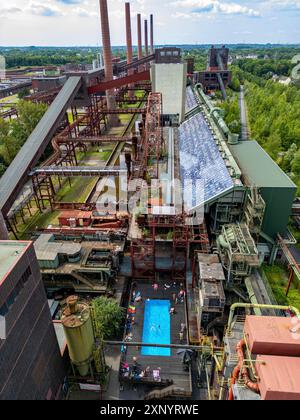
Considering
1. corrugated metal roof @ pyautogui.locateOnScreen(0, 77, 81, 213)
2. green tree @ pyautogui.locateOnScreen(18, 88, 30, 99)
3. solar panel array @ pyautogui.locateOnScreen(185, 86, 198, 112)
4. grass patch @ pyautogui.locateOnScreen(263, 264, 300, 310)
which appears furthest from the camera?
green tree @ pyautogui.locateOnScreen(18, 88, 30, 99)

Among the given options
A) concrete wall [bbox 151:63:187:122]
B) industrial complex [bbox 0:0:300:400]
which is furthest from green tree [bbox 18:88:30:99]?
industrial complex [bbox 0:0:300:400]

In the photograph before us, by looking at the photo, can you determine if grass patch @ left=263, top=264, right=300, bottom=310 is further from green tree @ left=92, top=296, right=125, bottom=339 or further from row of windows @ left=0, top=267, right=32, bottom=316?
row of windows @ left=0, top=267, right=32, bottom=316

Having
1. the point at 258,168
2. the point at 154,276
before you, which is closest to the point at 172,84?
the point at 258,168

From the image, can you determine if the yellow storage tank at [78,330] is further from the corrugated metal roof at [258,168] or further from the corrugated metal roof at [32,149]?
the corrugated metal roof at [258,168]

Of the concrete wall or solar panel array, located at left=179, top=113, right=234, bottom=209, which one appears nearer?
solar panel array, located at left=179, top=113, right=234, bottom=209

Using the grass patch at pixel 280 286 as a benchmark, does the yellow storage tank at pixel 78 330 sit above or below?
above

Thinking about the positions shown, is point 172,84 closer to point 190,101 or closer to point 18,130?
point 190,101

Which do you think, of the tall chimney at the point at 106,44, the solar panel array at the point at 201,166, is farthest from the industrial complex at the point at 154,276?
the tall chimney at the point at 106,44
